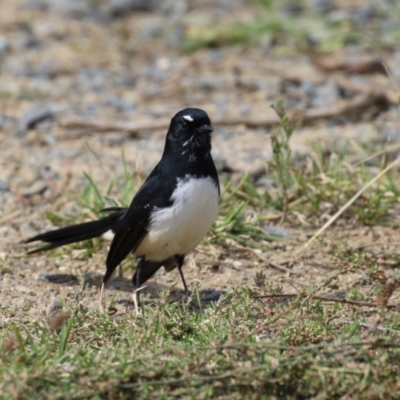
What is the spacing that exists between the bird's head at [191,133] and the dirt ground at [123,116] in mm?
810

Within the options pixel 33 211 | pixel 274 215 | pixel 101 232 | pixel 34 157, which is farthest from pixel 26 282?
pixel 34 157

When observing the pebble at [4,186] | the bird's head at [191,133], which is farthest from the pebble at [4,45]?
the bird's head at [191,133]

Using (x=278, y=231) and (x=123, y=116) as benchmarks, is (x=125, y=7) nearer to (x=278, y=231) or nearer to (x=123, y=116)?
(x=123, y=116)

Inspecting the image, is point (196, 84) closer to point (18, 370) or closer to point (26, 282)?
point (26, 282)

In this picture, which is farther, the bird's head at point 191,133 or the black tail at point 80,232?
the black tail at point 80,232

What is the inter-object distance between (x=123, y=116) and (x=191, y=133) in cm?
352

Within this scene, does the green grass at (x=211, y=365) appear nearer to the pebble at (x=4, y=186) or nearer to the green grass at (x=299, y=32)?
the pebble at (x=4, y=186)

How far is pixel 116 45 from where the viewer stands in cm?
1109

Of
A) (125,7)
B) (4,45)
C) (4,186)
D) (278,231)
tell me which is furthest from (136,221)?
(125,7)

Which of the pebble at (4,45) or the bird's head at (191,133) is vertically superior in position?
the bird's head at (191,133)

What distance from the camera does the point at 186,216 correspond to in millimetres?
5371

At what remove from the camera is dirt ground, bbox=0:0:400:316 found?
242 inches

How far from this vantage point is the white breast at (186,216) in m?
5.37

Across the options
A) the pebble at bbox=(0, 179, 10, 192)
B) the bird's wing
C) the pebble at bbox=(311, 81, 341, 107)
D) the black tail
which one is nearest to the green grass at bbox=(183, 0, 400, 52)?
the pebble at bbox=(311, 81, 341, 107)
